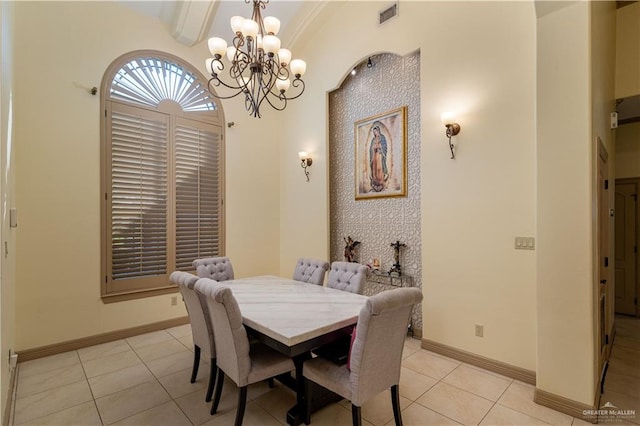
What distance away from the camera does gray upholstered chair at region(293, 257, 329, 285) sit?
3.42 meters

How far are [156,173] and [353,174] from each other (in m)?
2.67

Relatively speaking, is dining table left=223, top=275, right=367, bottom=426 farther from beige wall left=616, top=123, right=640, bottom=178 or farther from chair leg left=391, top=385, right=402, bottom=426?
beige wall left=616, top=123, right=640, bottom=178

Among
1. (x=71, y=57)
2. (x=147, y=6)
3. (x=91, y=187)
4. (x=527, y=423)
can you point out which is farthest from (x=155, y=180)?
(x=527, y=423)

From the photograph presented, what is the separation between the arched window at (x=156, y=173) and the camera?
148 inches

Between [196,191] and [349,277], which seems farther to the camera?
[196,191]

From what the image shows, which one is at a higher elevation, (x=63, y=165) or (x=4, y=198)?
(x=63, y=165)

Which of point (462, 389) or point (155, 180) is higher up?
point (155, 180)

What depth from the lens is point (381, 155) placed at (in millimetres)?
4059

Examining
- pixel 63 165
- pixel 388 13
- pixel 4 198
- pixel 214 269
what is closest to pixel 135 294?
pixel 214 269

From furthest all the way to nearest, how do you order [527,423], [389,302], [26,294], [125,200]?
[125,200]
[26,294]
[527,423]
[389,302]

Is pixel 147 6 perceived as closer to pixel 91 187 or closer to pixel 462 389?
pixel 91 187

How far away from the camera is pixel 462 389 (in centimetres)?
263

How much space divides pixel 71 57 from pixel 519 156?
16.0ft

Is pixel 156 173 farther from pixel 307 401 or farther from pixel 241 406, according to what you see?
pixel 307 401
